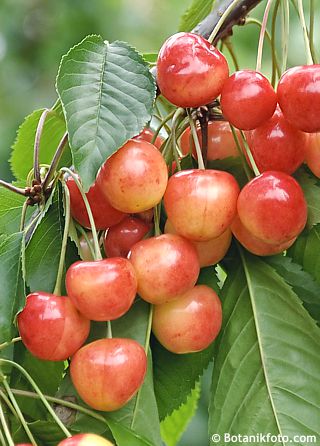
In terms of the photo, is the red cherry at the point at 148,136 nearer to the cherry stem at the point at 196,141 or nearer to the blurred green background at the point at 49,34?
the cherry stem at the point at 196,141

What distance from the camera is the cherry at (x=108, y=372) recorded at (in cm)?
83

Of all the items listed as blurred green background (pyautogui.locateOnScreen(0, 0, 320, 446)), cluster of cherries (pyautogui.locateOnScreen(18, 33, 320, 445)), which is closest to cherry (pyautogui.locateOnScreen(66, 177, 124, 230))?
cluster of cherries (pyautogui.locateOnScreen(18, 33, 320, 445))

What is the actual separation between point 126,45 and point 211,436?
0.46 metres

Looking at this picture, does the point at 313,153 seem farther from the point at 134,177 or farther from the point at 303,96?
the point at 134,177

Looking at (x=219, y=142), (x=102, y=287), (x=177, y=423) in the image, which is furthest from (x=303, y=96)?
(x=177, y=423)

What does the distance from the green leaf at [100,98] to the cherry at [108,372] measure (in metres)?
0.17

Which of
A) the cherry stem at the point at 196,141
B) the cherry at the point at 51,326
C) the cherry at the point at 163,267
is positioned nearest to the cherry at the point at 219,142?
the cherry stem at the point at 196,141

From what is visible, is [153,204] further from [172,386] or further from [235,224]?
[172,386]

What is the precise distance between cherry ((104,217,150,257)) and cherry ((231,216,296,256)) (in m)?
0.10

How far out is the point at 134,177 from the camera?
0.85 m

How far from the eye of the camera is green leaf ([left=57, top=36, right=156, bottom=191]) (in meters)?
0.84

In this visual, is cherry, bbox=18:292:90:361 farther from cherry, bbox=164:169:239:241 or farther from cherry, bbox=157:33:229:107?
cherry, bbox=157:33:229:107

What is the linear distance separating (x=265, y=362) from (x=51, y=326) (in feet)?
0.83

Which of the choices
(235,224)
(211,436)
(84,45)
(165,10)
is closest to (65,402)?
(211,436)
